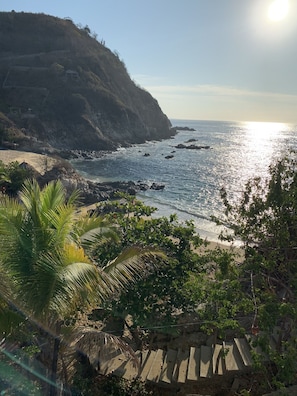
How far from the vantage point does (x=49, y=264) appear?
4.68 m

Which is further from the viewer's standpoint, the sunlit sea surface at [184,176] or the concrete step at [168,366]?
the sunlit sea surface at [184,176]

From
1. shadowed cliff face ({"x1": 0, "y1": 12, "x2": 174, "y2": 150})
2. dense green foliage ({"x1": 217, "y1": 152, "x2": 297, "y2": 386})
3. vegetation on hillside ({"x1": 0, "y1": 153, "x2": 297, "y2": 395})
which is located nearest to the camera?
vegetation on hillside ({"x1": 0, "y1": 153, "x2": 297, "y2": 395})

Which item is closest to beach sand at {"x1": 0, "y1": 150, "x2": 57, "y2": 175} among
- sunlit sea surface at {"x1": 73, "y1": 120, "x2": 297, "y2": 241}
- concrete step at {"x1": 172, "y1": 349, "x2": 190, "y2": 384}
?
sunlit sea surface at {"x1": 73, "y1": 120, "x2": 297, "y2": 241}

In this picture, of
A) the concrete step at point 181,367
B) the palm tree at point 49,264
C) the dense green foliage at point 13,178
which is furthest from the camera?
the dense green foliage at point 13,178

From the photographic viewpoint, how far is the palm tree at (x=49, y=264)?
183 inches

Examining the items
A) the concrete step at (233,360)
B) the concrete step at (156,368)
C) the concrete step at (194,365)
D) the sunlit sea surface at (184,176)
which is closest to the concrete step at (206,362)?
the concrete step at (194,365)

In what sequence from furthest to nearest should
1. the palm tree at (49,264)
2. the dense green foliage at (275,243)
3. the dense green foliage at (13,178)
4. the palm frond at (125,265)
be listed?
the dense green foliage at (13,178), the dense green foliage at (275,243), the palm frond at (125,265), the palm tree at (49,264)

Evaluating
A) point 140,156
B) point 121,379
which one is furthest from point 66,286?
point 140,156

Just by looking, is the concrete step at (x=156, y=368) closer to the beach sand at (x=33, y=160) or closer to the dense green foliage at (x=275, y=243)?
the dense green foliage at (x=275, y=243)

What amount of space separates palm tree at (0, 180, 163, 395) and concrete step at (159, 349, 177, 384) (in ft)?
7.32

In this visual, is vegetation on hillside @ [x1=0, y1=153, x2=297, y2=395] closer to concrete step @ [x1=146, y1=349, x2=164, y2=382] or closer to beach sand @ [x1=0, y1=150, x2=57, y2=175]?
concrete step @ [x1=146, y1=349, x2=164, y2=382]

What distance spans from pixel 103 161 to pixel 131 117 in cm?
3660

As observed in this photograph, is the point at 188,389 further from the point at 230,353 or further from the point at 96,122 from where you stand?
the point at 96,122

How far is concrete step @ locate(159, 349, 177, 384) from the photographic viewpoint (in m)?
6.88
